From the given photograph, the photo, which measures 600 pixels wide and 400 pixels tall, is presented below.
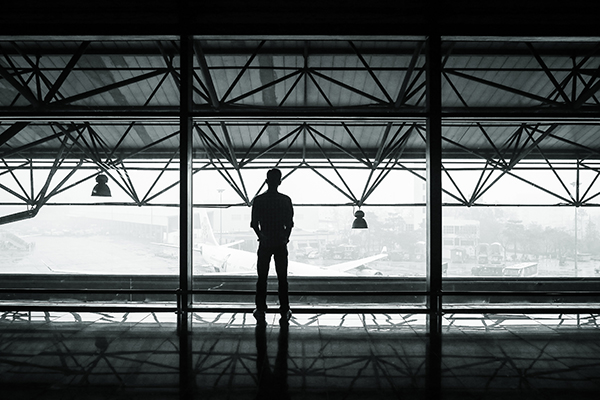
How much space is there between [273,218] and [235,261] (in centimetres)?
2628

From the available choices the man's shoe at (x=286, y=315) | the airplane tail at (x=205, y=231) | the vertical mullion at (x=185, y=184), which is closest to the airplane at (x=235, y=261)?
the airplane tail at (x=205, y=231)

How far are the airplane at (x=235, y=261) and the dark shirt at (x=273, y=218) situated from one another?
23591 mm

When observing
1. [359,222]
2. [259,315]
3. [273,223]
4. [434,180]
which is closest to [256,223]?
[273,223]

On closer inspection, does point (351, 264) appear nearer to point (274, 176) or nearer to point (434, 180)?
point (434, 180)

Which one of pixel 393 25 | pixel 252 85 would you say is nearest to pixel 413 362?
pixel 393 25

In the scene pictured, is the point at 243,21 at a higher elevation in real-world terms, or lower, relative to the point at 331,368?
higher

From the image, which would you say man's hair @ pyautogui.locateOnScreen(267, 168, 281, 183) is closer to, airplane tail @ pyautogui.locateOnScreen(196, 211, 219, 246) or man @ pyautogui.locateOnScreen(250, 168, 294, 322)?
man @ pyautogui.locateOnScreen(250, 168, 294, 322)

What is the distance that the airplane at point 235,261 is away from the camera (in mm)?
29094

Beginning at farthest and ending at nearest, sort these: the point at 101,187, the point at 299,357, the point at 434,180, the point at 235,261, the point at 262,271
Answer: the point at 235,261 < the point at 101,187 < the point at 434,180 < the point at 262,271 < the point at 299,357

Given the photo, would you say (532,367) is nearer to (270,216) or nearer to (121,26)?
(270,216)

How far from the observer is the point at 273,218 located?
5.22 metres

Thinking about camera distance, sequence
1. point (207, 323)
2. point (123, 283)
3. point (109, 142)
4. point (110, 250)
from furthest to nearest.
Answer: point (110, 250)
point (123, 283)
point (109, 142)
point (207, 323)

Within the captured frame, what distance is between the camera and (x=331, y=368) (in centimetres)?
361

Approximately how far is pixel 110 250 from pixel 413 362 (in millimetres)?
35155
